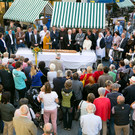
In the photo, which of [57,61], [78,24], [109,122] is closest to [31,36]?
[78,24]

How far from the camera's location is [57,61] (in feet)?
23.9

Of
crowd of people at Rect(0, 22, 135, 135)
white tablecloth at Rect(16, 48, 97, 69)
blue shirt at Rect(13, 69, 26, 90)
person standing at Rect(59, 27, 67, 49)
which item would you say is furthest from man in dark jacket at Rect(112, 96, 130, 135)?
person standing at Rect(59, 27, 67, 49)

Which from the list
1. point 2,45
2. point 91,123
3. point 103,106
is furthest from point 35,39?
point 91,123

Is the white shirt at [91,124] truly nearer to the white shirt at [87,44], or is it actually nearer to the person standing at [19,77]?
the person standing at [19,77]

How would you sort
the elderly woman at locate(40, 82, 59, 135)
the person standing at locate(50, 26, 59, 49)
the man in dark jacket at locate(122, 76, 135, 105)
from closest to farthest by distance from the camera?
the elderly woman at locate(40, 82, 59, 135) < the man in dark jacket at locate(122, 76, 135, 105) < the person standing at locate(50, 26, 59, 49)

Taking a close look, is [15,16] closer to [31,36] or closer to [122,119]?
[31,36]

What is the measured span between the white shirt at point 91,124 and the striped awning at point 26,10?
852cm

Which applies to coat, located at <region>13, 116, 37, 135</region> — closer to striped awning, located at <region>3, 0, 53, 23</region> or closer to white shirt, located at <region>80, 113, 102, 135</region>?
white shirt, located at <region>80, 113, 102, 135</region>

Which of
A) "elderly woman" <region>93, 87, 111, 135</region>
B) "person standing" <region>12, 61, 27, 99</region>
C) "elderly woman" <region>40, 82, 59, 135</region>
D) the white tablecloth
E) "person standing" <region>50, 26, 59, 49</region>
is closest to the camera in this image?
"elderly woman" <region>93, 87, 111, 135</region>

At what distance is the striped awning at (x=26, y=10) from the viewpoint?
38.4ft

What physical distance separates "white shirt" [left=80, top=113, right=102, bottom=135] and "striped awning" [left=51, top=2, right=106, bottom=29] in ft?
24.3

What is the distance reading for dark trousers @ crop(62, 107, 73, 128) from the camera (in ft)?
16.6

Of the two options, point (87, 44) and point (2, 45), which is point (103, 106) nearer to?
point (87, 44)

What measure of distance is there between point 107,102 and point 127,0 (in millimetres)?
17414
